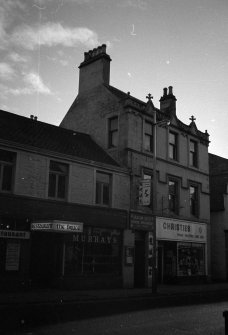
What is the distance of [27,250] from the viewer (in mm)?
17859

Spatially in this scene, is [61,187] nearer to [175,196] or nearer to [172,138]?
[175,196]

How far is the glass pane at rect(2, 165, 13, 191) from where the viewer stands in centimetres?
1786

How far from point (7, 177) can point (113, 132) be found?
Result: 894 cm

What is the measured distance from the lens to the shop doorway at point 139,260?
926 inches

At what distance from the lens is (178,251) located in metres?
25.9

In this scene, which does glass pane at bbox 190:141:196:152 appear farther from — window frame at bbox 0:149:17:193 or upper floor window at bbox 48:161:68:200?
window frame at bbox 0:149:17:193

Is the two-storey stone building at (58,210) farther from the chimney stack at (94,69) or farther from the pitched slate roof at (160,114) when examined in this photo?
the chimney stack at (94,69)

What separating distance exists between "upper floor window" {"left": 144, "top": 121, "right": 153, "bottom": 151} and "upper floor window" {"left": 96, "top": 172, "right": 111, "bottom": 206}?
408cm

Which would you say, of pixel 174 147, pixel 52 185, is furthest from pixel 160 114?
pixel 52 185

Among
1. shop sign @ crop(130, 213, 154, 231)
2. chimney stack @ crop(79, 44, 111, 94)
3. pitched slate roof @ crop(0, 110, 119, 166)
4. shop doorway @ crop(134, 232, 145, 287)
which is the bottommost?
shop doorway @ crop(134, 232, 145, 287)

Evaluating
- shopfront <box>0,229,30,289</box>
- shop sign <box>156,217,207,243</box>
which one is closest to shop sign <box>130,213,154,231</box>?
shop sign <box>156,217,207,243</box>

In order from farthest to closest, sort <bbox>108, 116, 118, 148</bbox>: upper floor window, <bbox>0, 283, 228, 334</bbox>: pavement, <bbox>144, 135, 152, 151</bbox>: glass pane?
1. <bbox>144, 135, 152, 151</bbox>: glass pane
2. <bbox>108, 116, 118, 148</bbox>: upper floor window
3. <bbox>0, 283, 228, 334</bbox>: pavement

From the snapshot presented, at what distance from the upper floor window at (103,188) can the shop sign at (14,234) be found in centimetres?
512

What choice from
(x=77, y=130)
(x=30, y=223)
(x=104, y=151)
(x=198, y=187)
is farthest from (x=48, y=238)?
(x=198, y=187)
